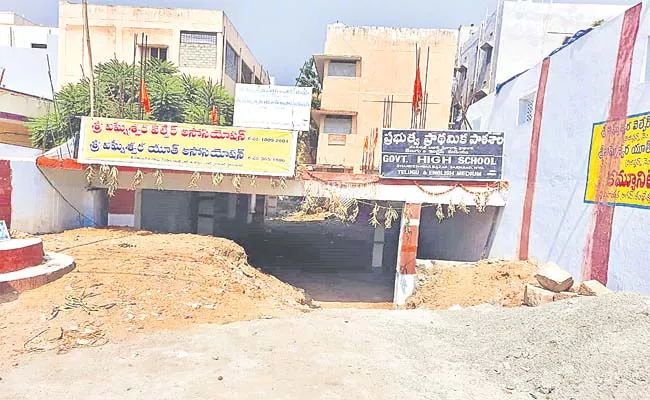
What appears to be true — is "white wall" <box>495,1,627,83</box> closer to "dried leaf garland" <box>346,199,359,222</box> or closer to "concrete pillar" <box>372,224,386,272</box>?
"concrete pillar" <box>372,224,386,272</box>

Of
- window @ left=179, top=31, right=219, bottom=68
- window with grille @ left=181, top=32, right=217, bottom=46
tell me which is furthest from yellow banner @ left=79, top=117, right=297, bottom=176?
window with grille @ left=181, top=32, right=217, bottom=46

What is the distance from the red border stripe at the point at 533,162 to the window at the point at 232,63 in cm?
1650

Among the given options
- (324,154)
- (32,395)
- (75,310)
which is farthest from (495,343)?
(324,154)

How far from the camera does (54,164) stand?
1178cm

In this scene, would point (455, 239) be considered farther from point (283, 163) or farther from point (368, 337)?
point (368, 337)

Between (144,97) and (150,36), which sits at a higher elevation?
(150,36)

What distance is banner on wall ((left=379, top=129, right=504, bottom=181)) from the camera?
478 inches

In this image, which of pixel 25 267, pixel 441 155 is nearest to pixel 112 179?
pixel 25 267

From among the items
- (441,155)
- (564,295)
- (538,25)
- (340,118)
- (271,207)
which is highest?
(538,25)

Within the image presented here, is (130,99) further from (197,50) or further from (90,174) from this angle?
(90,174)

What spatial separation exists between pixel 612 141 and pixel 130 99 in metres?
17.9

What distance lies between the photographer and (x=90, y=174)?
41.0 ft

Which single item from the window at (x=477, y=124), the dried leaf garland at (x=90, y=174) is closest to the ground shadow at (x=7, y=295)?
the dried leaf garland at (x=90, y=174)

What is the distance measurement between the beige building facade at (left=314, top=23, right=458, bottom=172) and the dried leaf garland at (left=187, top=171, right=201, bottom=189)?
1135cm
